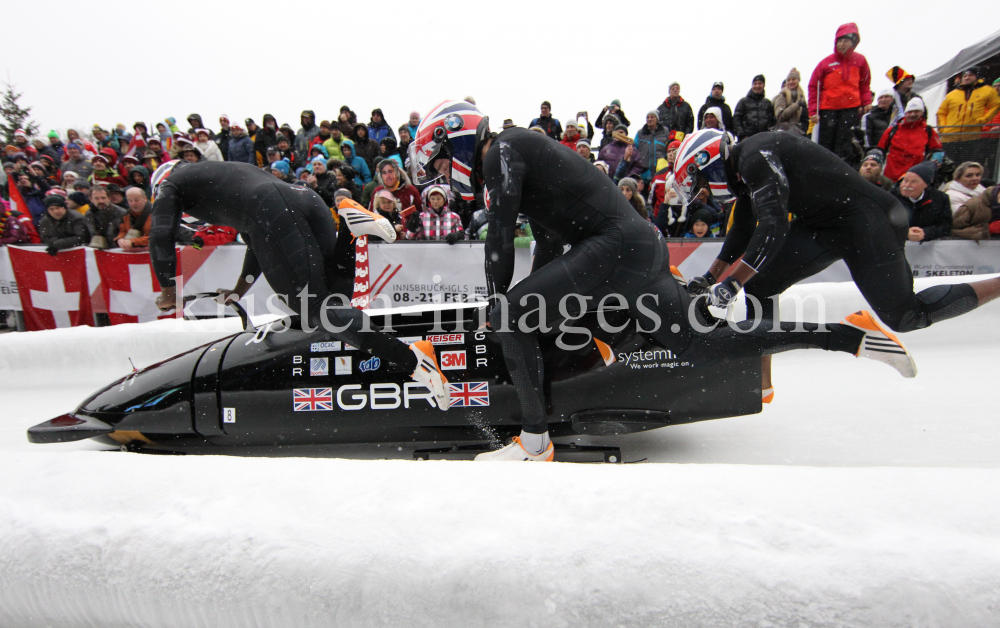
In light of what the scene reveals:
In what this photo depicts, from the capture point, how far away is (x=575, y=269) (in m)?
2.23

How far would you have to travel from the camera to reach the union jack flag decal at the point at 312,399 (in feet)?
8.13

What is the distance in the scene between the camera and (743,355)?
7.68ft

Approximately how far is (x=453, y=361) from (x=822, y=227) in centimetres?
176

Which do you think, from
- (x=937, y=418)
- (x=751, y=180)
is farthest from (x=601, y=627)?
(x=937, y=418)

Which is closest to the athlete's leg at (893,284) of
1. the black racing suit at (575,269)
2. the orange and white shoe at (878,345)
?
the orange and white shoe at (878,345)

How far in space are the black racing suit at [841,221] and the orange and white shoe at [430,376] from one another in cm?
138

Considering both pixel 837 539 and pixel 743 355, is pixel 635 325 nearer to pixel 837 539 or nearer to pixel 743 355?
pixel 743 355

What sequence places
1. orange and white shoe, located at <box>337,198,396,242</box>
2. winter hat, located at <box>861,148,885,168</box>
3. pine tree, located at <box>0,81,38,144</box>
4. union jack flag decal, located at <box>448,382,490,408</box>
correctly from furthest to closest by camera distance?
pine tree, located at <box>0,81,38,144</box>, winter hat, located at <box>861,148,885,168</box>, orange and white shoe, located at <box>337,198,396,242</box>, union jack flag decal, located at <box>448,382,490,408</box>

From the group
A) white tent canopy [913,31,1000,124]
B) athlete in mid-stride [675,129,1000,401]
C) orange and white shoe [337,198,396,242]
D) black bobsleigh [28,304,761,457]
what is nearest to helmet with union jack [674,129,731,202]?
athlete in mid-stride [675,129,1000,401]

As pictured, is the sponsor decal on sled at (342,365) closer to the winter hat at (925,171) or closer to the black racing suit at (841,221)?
the black racing suit at (841,221)

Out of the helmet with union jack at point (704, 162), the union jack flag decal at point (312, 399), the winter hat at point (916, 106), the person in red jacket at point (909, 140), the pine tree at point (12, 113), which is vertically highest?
the pine tree at point (12, 113)

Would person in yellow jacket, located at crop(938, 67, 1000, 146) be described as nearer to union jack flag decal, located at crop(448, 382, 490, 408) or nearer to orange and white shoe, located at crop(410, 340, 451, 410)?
union jack flag decal, located at crop(448, 382, 490, 408)

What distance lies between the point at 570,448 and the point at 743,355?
2.58 ft

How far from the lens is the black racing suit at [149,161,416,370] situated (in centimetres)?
272
